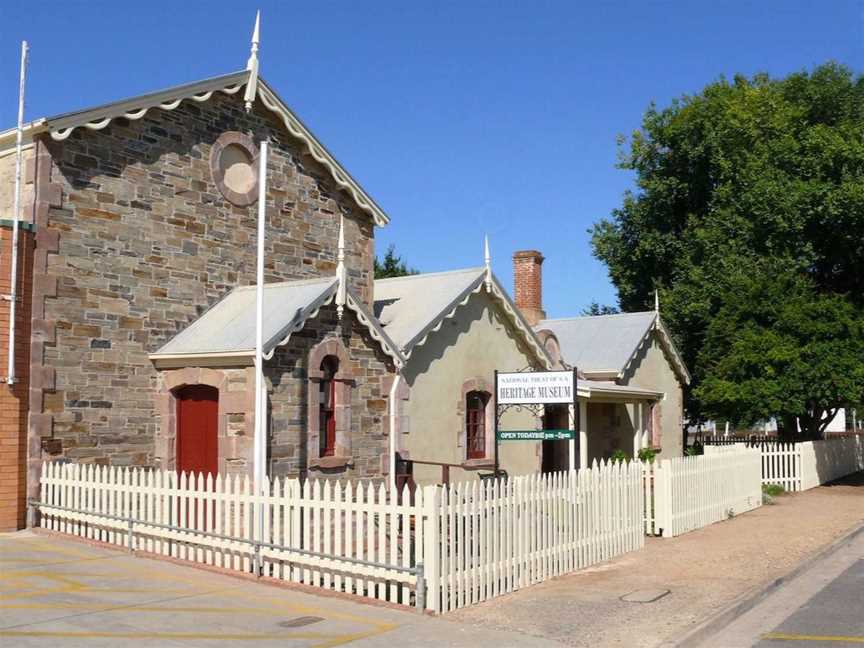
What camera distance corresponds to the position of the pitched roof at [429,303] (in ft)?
58.3

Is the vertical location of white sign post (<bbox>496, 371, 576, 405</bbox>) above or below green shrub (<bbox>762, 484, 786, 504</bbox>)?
above

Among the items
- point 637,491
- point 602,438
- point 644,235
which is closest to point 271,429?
point 637,491

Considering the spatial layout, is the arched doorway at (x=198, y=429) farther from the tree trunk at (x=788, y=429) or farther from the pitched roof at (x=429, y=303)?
the tree trunk at (x=788, y=429)

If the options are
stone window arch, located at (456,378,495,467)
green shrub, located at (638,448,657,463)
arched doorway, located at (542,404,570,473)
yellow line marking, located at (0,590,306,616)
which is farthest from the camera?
green shrub, located at (638,448,657,463)

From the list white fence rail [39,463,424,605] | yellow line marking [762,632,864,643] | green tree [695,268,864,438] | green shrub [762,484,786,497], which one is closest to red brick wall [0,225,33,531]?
white fence rail [39,463,424,605]

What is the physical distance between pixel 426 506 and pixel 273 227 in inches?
375

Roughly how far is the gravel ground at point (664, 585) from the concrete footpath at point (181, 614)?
26.2 inches

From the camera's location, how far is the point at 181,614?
9.07 m

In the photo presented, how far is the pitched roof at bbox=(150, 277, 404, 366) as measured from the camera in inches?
560

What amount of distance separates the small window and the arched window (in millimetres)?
4518

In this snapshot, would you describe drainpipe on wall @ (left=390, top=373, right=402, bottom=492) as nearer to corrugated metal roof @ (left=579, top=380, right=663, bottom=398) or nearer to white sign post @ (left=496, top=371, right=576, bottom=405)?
white sign post @ (left=496, top=371, right=576, bottom=405)

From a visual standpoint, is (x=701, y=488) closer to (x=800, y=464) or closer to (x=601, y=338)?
(x=800, y=464)

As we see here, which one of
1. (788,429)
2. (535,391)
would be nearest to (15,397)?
(535,391)

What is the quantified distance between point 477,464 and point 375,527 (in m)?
7.24
